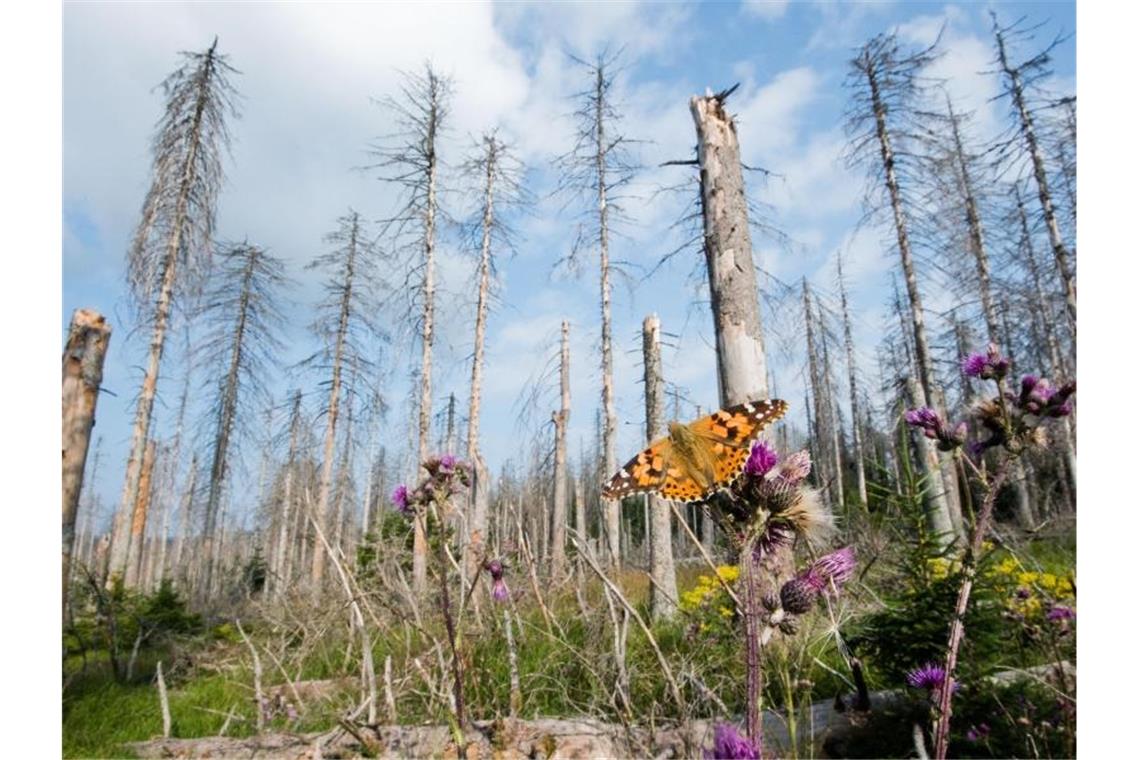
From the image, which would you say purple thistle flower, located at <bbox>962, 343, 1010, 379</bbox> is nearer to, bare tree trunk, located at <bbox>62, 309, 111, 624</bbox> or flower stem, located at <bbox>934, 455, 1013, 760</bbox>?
flower stem, located at <bbox>934, 455, 1013, 760</bbox>

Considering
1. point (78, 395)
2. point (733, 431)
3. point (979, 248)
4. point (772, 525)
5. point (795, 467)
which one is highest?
point (979, 248)

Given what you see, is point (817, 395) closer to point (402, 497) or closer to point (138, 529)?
point (138, 529)

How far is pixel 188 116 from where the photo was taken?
12102 millimetres

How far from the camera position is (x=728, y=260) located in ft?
16.3

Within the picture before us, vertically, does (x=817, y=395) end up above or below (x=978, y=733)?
above

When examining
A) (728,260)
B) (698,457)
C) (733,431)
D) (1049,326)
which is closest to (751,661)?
(698,457)

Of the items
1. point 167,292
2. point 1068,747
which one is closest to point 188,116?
point 167,292

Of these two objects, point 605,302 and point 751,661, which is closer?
point 751,661

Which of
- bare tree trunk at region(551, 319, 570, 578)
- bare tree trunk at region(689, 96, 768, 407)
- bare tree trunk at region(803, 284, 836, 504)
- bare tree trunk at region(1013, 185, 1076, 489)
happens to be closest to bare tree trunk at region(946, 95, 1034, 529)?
bare tree trunk at region(1013, 185, 1076, 489)

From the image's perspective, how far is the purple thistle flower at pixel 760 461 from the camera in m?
1.31

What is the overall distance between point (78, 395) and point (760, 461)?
5671mm

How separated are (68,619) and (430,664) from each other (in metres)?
6.04

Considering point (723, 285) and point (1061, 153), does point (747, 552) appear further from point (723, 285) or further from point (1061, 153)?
point (1061, 153)

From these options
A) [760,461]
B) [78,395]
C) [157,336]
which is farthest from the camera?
[157,336]
